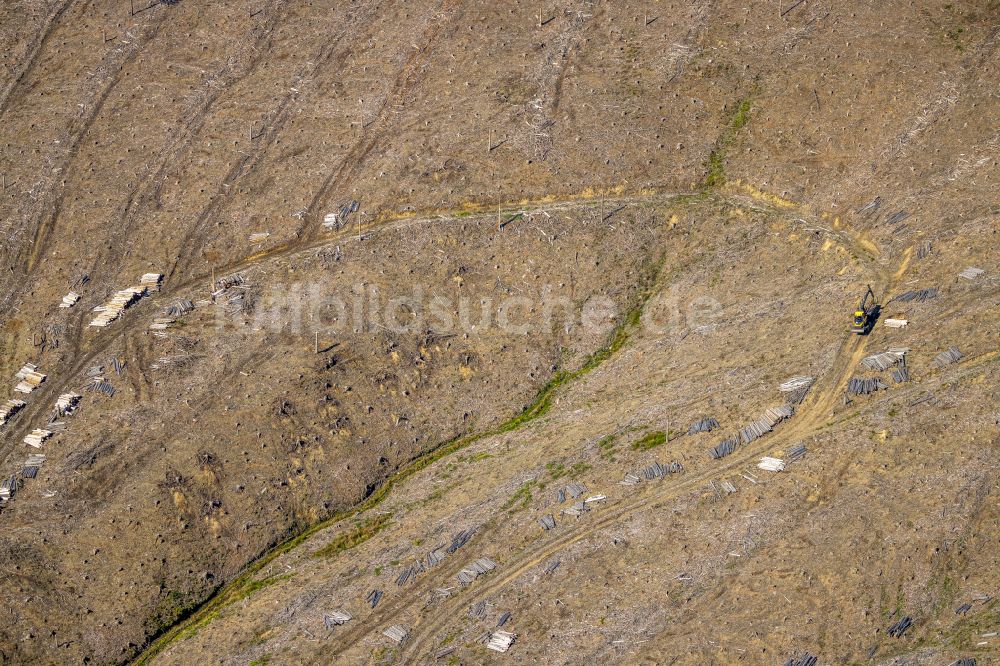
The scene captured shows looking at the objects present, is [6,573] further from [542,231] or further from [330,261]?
[542,231]

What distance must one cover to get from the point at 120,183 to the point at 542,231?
30525 millimetres

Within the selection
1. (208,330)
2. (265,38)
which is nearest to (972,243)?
(208,330)

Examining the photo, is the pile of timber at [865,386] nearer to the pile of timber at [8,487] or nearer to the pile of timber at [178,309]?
the pile of timber at [178,309]

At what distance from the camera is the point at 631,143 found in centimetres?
8006

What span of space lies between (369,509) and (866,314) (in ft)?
101

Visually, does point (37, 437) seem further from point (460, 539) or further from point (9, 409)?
point (460, 539)

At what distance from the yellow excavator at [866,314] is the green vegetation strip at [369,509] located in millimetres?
13649

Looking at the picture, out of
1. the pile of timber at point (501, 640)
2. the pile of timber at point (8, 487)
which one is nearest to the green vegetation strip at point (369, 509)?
the pile of timber at point (501, 640)

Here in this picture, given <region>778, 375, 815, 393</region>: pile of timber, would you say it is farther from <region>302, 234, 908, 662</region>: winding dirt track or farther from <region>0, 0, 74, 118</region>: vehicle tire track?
<region>0, 0, 74, 118</region>: vehicle tire track

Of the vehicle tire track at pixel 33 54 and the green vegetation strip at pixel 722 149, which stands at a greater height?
the vehicle tire track at pixel 33 54

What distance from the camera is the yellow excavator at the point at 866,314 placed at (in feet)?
209

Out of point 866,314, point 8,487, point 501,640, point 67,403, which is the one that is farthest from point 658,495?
point 8,487

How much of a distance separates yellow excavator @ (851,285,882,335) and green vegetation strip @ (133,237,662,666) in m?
13.6

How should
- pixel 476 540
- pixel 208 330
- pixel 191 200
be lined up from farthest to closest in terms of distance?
pixel 191 200 < pixel 208 330 < pixel 476 540
